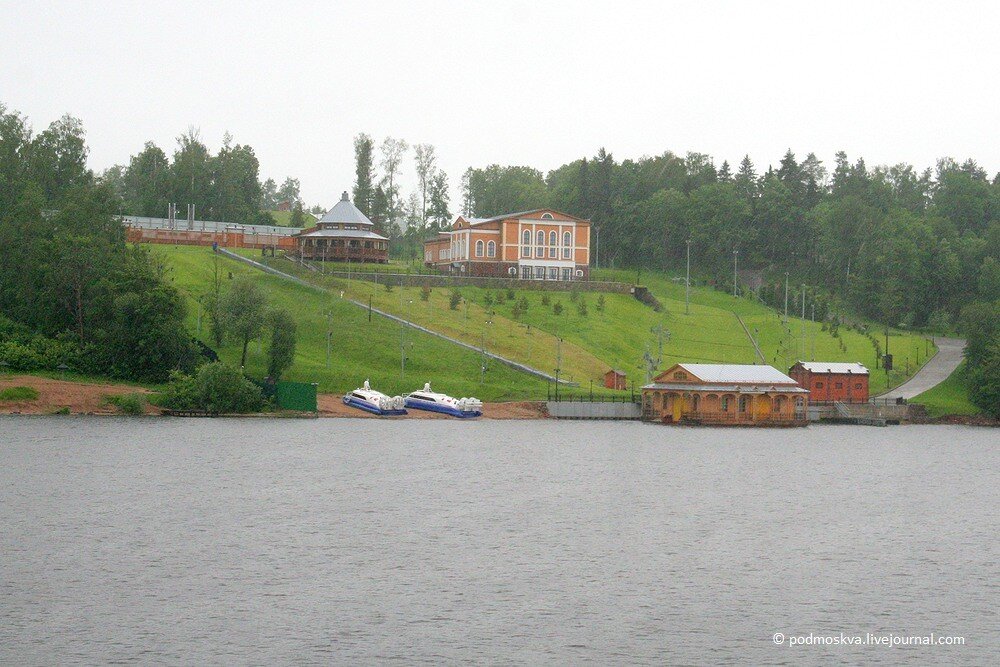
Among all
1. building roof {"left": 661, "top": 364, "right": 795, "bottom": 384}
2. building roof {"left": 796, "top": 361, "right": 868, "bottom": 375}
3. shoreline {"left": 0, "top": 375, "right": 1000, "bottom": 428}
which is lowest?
shoreline {"left": 0, "top": 375, "right": 1000, "bottom": 428}

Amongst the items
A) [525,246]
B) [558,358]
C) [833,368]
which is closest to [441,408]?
[558,358]

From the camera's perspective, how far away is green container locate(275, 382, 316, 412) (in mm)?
109312

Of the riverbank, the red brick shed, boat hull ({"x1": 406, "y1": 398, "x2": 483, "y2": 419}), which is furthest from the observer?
the red brick shed

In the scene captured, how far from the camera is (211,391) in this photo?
348 ft

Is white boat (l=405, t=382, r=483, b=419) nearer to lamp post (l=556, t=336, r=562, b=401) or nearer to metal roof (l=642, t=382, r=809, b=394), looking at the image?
lamp post (l=556, t=336, r=562, b=401)

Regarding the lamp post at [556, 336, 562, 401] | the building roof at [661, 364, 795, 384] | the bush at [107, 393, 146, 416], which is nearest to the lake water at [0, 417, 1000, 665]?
the bush at [107, 393, 146, 416]

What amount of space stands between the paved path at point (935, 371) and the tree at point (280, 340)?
69163mm

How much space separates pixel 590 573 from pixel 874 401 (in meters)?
91.6

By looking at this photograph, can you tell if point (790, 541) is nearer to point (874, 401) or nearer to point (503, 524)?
point (503, 524)

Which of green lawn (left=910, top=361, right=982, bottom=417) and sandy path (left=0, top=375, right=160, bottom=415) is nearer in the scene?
sandy path (left=0, top=375, right=160, bottom=415)

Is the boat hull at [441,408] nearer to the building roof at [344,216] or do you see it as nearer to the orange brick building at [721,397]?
the orange brick building at [721,397]

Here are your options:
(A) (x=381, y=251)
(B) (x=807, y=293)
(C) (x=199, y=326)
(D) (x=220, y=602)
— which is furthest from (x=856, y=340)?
(D) (x=220, y=602)

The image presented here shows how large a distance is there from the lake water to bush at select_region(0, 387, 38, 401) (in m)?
9.13

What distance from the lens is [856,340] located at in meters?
161
